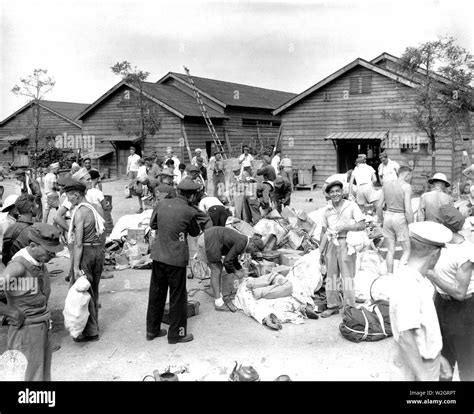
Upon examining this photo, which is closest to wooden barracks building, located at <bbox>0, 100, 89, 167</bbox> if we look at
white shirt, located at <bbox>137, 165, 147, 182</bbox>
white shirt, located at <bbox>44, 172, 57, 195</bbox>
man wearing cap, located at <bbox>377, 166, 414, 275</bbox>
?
white shirt, located at <bbox>137, 165, 147, 182</bbox>

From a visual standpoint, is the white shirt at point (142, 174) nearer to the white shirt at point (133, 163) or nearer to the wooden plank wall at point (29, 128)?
the white shirt at point (133, 163)

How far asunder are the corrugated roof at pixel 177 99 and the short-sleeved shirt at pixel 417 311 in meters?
21.3

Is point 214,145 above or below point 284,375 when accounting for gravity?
above

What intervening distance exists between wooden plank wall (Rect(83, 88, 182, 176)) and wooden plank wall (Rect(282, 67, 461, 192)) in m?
5.66

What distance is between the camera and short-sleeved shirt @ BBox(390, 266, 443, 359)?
3.15 m

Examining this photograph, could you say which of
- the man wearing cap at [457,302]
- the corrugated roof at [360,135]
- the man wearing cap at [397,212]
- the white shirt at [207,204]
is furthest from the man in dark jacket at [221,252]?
the corrugated roof at [360,135]

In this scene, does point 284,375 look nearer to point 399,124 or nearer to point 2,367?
point 2,367

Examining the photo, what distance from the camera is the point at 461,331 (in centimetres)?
394

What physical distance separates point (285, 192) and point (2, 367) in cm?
841

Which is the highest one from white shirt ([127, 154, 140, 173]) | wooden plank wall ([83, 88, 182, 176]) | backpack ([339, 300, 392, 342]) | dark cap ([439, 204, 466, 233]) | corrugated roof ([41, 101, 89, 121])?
corrugated roof ([41, 101, 89, 121])

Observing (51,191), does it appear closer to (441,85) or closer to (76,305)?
(76,305)

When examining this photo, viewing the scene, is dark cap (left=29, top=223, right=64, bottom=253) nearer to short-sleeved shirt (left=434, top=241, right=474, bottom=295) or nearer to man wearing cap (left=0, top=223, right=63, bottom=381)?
man wearing cap (left=0, top=223, right=63, bottom=381)

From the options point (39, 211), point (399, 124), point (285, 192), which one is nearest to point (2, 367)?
point (39, 211)
